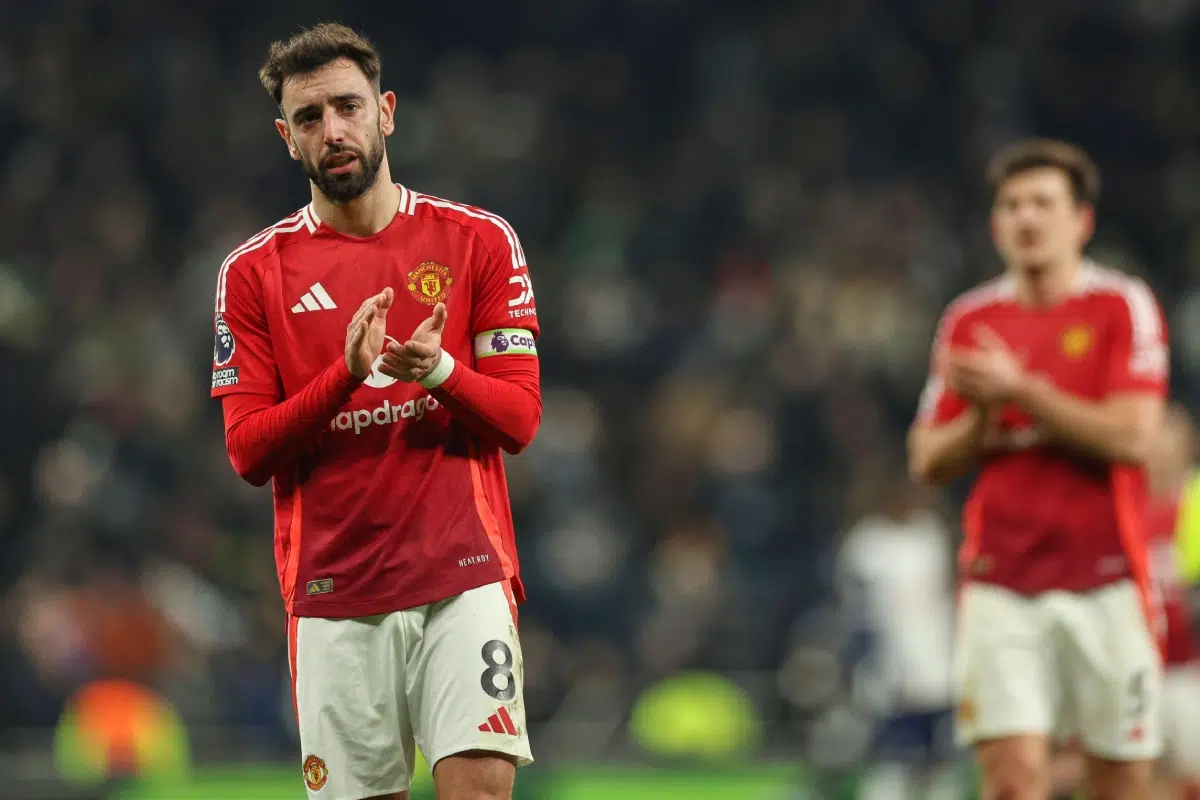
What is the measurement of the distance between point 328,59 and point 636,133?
12.1 metres

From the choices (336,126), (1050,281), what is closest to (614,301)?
(1050,281)

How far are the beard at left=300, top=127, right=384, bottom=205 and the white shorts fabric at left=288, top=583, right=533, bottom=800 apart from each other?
1.03 m

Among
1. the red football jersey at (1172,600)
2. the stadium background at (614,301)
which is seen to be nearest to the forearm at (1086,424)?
the red football jersey at (1172,600)

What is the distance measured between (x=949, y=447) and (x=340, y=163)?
2.37 meters

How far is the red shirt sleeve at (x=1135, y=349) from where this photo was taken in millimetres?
5715

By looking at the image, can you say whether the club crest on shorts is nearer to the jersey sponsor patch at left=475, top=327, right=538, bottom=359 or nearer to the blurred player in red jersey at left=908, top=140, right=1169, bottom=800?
the jersey sponsor patch at left=475, top=327, right=538, bottom=359

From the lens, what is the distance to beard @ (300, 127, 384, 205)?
14.3 feet

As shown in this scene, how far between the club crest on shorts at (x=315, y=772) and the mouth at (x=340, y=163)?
145 centimetres

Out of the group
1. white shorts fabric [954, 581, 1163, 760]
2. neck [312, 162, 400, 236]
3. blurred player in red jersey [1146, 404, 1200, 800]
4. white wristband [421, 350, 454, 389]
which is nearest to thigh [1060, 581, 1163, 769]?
white shorts fabric [954, 581, 1163, 760]

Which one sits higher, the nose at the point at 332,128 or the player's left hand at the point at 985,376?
the nose at the point at 332,128

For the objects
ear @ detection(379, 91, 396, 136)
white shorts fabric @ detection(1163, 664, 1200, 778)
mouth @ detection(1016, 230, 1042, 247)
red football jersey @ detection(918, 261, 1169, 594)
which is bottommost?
white shorts fabric @ detection(1163, 664, 1200, 778)

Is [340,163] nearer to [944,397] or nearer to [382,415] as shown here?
[382,415]

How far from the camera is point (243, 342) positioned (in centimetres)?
446

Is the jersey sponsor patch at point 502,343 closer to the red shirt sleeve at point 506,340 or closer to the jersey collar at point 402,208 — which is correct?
the red shirt sleeve at point 506,340
